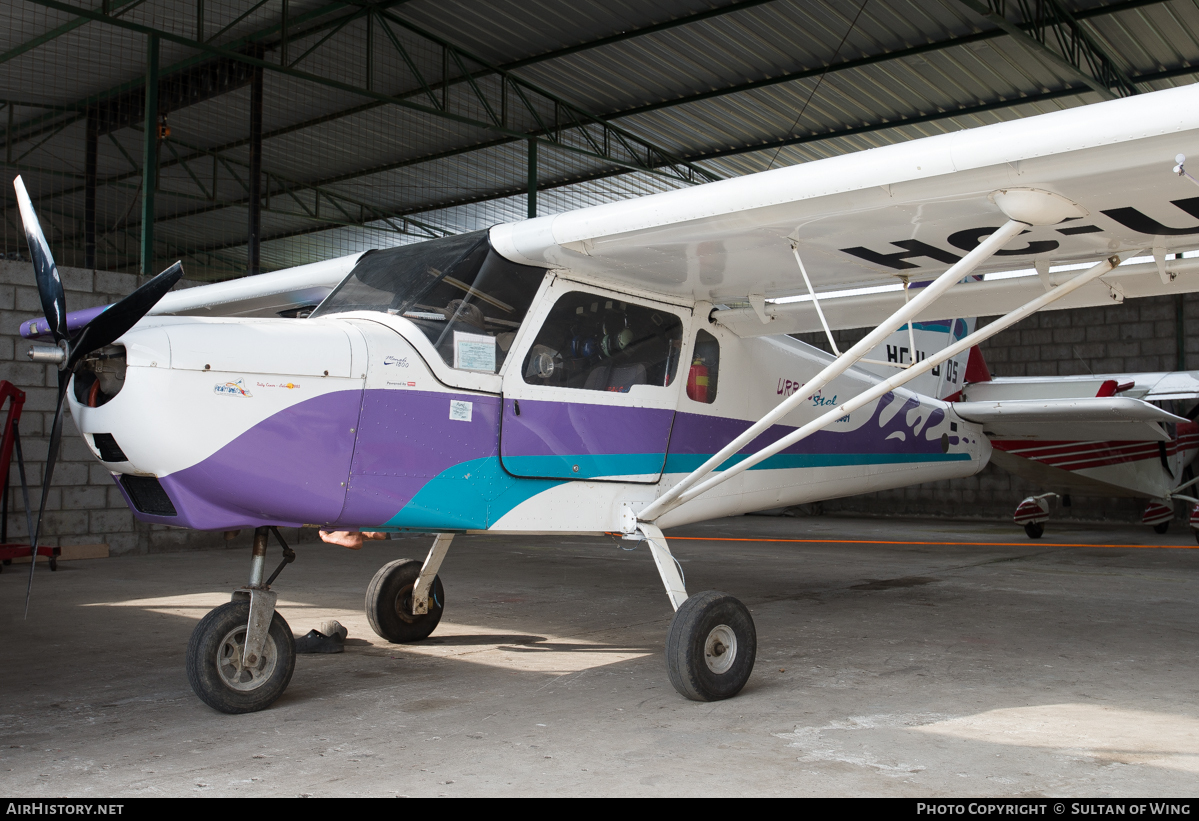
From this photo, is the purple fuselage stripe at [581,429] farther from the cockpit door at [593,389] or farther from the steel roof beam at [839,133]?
the steel roof beam at [839,133]

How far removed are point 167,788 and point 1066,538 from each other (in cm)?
1358

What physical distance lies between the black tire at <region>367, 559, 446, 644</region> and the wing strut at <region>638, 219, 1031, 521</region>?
66.1 inches

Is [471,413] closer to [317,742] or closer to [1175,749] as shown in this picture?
[317,742]

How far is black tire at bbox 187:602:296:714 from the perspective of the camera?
382 cm

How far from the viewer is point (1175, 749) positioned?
133 inches

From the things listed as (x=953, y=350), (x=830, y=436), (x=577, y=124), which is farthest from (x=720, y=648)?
(x=577, y=124)

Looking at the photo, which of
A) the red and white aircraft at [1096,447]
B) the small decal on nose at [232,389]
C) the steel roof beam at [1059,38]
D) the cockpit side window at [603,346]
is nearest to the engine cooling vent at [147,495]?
the small decal on nose at [232,389]

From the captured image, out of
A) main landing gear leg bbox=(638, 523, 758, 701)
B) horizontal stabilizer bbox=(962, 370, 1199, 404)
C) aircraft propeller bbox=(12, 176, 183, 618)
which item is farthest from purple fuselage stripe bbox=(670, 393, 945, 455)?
horizontal stabilizer bbox=(962, 370, 1199, 404)

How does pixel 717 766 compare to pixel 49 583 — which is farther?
pixel 49 583

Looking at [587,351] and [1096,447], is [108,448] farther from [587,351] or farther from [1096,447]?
[1096,447]

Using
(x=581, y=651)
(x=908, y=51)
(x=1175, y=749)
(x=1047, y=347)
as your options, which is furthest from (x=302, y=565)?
(x=1047, y=347)

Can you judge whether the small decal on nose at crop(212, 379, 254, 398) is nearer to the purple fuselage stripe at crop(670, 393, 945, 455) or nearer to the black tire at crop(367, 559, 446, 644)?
the black tire at crop(367, 559, 446, 644)

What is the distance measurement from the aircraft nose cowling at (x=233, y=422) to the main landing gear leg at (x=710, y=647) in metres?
1.71

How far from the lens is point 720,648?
4.42 metres
